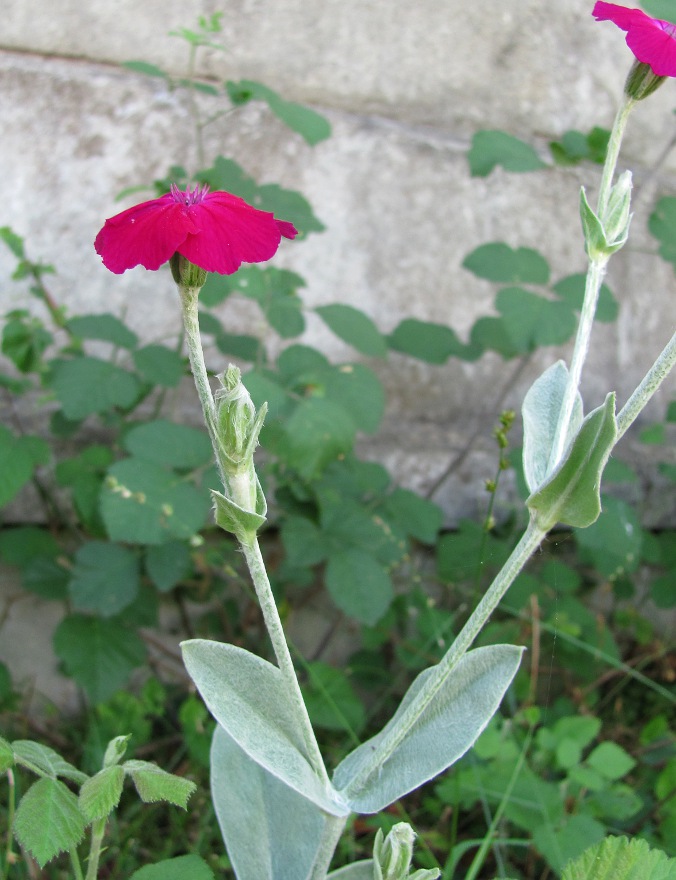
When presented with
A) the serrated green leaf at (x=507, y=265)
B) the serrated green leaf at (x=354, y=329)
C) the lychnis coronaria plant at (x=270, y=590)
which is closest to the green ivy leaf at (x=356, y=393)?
the serrated green leaf at (x=354, y=329)

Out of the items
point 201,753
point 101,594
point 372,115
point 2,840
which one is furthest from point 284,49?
point 2,840

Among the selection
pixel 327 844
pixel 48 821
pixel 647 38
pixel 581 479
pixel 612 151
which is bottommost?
pixel 327 844

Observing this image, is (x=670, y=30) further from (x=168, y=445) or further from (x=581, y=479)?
(x=168, y=445)

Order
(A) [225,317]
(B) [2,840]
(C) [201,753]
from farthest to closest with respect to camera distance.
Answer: (A) [225,317] < (C) [201,753] < (B) [2,840]

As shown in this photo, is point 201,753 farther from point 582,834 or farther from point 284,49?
point 284,49

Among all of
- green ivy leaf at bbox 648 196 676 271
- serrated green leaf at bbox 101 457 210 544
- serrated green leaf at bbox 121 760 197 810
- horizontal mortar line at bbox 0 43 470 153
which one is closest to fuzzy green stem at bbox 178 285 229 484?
serrated green leaf at bbox 121 760 197 810

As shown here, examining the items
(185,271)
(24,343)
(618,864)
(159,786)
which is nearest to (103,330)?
(24,343)

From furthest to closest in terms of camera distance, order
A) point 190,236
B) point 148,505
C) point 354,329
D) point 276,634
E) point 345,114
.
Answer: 1. point 345,114
2. point 354,329
3. point 148,505
4. point 276,634
5. point 190,236
